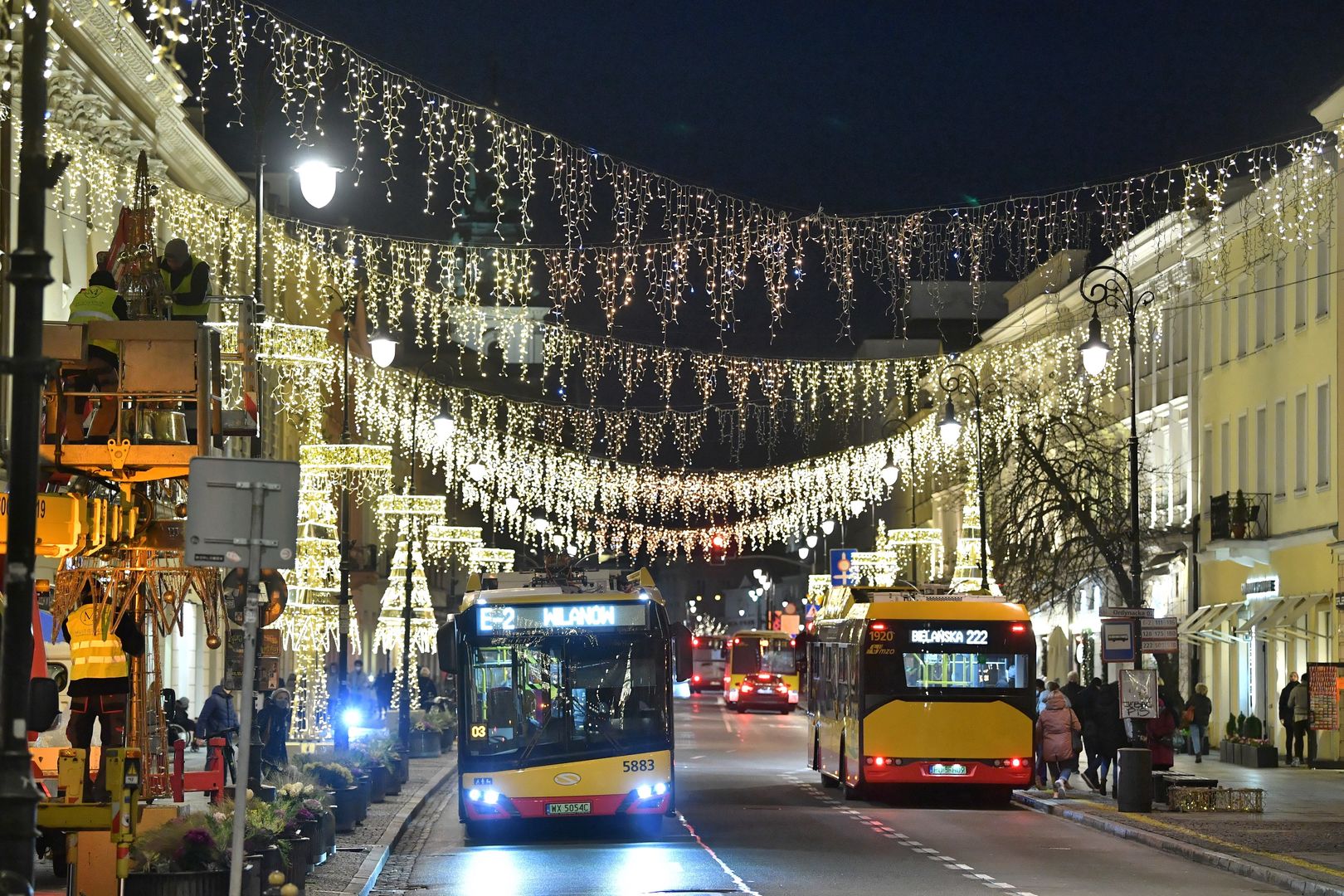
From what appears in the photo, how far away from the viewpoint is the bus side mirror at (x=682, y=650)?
2573 cm

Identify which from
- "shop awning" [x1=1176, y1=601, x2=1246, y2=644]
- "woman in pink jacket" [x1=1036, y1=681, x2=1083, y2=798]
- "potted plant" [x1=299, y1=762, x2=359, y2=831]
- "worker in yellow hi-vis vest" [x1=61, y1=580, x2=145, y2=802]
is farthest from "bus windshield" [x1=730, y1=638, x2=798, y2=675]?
"worker in yellow hi-vis vest" [x1=61, y1=580, x2=145, y2=802]

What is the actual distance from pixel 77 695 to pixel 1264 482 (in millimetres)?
39412

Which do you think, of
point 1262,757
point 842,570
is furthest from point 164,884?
point 842,570

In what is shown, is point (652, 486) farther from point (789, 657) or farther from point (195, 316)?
point (195, 316)

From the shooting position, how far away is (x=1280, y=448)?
50.3 meters

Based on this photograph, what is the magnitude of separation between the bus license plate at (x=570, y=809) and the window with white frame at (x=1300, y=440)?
2759cm

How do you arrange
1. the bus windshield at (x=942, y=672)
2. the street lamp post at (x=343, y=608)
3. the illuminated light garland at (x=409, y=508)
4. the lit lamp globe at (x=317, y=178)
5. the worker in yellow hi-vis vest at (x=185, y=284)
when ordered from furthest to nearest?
1. the illuminated light garland at (x=409, y=508)
2. the bus windshield at (x=942, y=672)
3. the street lamp post at (x=343, y=608)
4. the lit lamp globe at (x=317, y=178)
5. the worker in yellow hi-vis vest at (x=185, y=284)

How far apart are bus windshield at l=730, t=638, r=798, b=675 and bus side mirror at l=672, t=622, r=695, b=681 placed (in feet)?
182

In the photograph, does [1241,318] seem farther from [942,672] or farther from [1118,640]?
[942,672]

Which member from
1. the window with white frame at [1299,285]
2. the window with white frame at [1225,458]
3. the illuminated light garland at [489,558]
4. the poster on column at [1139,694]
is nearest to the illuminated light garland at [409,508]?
the illuminated light garland at [489,558]

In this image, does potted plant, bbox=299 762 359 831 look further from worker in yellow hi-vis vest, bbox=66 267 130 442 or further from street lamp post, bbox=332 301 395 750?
worker in yellow hi-vis vest, bbox=66 267 130 442

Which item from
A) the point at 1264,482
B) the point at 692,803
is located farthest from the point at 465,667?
the point at 1264,482

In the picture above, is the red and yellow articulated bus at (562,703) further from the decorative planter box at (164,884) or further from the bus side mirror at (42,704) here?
the bus side mirror at (42,704)

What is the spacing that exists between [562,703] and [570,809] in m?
1.25
